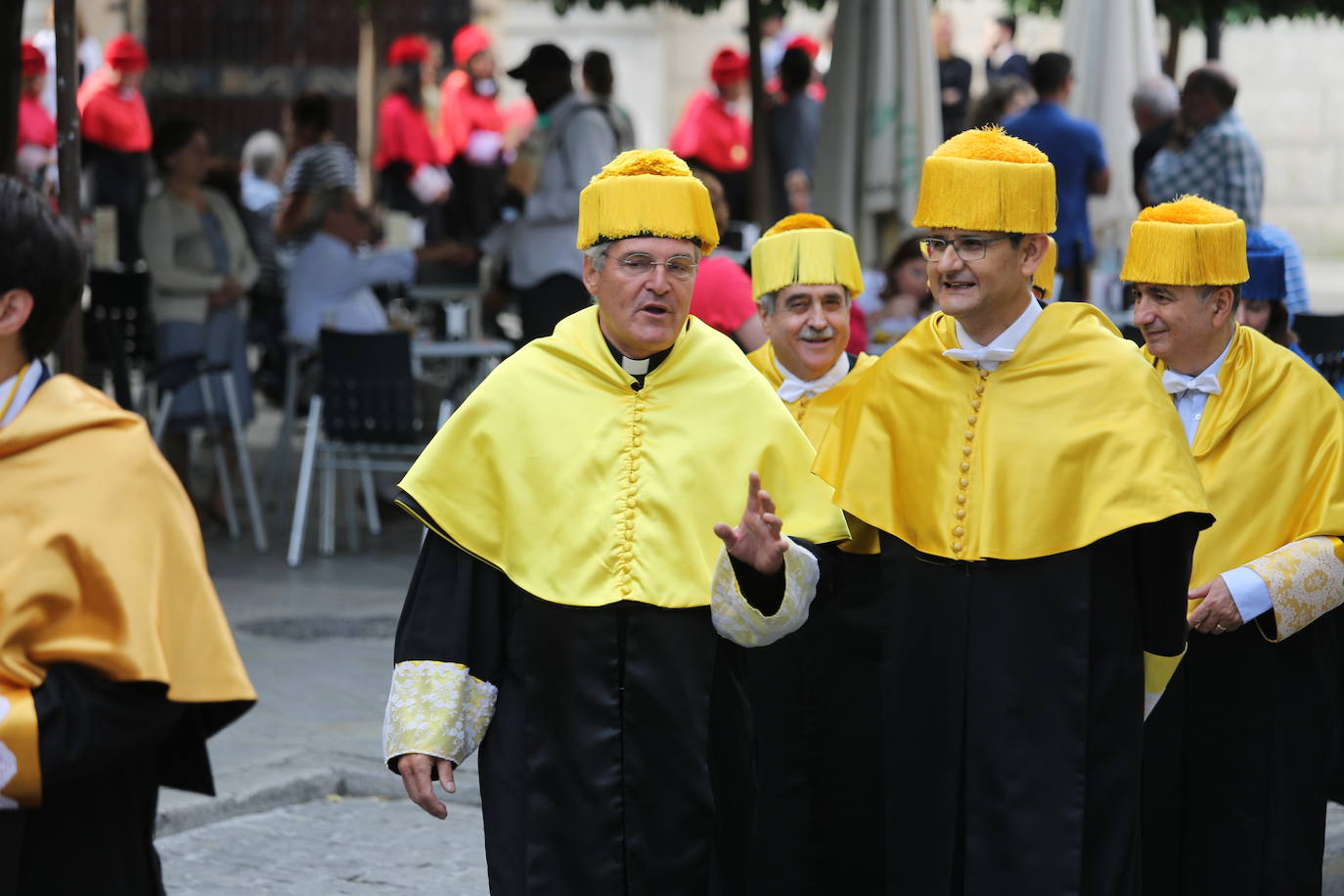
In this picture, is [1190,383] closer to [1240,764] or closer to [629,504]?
Answer: [1240,764]

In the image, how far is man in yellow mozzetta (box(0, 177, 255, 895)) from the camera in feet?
9.53

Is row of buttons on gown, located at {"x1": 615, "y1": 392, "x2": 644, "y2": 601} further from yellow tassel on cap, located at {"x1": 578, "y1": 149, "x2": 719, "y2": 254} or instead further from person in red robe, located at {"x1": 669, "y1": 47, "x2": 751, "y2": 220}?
person in red robe, located at {"x1": 669, "y1": 47, "x2": 751, "y2": 220}

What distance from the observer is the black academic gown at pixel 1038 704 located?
4.21 m

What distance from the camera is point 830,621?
5125 mm

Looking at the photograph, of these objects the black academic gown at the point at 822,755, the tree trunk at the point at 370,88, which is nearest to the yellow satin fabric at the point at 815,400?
the black academic gown at the point at 822,755

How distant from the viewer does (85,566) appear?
292 centimetres

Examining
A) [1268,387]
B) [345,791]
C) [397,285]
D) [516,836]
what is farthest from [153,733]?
[397,285]

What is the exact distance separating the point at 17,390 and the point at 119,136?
40.6 feet

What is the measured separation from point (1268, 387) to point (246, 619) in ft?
18.4

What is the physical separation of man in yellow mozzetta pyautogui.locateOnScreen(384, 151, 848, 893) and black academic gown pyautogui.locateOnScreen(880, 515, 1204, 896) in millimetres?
434

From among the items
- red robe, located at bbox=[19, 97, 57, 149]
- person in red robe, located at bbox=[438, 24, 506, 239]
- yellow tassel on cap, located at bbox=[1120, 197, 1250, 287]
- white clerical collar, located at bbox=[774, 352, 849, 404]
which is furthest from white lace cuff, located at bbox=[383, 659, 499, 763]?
person in red robe, located at bbox=[438, 24, 506, 239]

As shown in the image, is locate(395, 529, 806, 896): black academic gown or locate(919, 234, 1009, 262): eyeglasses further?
locate(919, 234, 1009, 262): eyeglasses

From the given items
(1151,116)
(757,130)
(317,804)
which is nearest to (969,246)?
(317,804)

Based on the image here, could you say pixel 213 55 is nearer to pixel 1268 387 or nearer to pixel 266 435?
pixel 266 435
